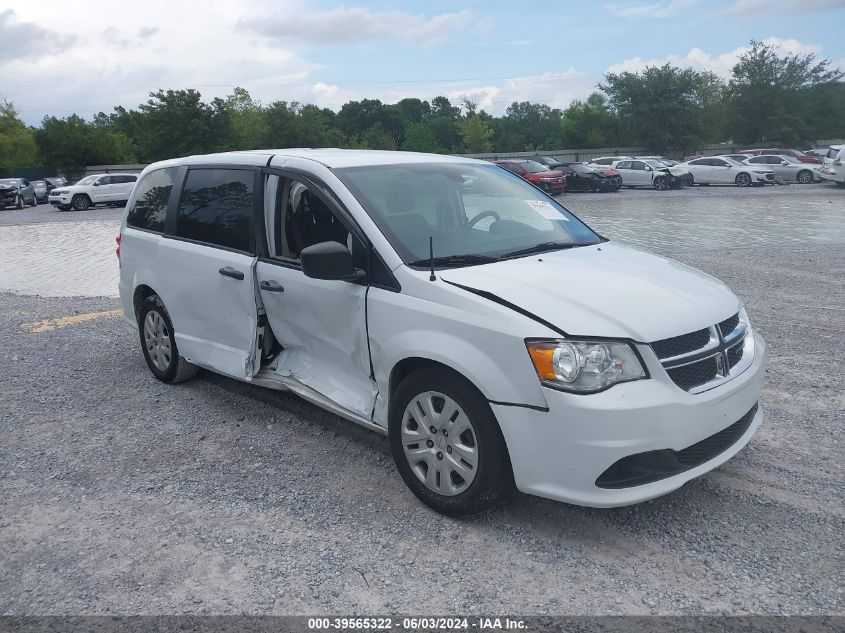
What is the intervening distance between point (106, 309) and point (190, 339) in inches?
176

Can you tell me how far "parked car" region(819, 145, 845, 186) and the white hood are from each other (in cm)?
2923

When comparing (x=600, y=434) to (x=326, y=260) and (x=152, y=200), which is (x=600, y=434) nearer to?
(x=326, y=260)

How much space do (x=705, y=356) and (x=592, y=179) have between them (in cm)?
3073

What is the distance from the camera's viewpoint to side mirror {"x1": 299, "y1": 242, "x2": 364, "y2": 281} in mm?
3965

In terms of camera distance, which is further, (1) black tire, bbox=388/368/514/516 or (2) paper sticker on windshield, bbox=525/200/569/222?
(2) paper sticker on windshield, bbox=525/200/569/222

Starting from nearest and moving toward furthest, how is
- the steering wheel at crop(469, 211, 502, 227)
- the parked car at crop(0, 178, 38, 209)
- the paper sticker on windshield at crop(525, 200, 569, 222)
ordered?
the steering wheel at crop(469, 211, 502, 227)
the paper sticker on windshield at crop(525, 200, 569, 222)
the parked car at crop(0, 178, 38, 209)

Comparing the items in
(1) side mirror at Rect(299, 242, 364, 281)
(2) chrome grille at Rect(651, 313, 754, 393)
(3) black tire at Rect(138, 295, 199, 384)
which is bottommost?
(3) black tire at Rect(138, 295, 199, 384)

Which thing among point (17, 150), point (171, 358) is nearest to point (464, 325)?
point (171, 358)

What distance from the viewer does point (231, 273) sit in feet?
16.6

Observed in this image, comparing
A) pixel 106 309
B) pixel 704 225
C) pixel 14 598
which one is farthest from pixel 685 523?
pixel 704 225

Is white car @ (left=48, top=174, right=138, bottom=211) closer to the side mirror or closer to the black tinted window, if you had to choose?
the black tinted window

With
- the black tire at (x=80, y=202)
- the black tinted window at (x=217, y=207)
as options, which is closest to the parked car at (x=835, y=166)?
the black tinted window at (x=217, y=207)

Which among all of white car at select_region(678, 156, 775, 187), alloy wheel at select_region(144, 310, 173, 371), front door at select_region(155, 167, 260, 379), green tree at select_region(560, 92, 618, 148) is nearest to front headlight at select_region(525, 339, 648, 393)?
front door at select_region(155, 167, 260, 379)

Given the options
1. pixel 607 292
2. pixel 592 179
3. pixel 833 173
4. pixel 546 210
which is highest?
pixel 546 210
